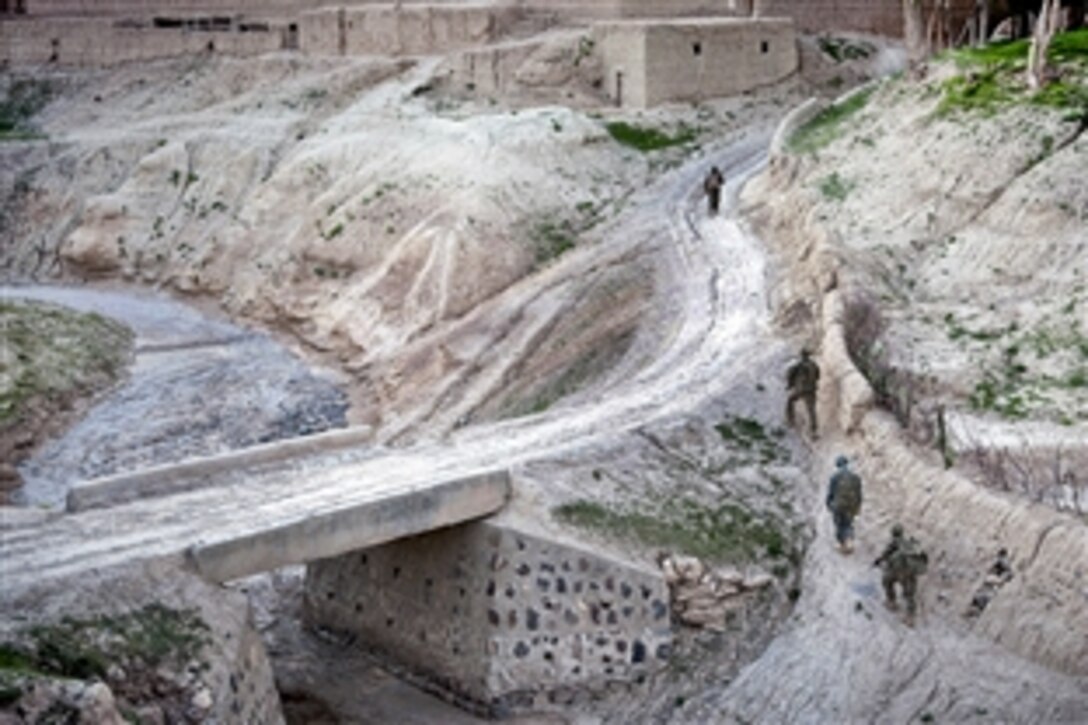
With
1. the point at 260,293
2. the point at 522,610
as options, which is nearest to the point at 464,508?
the point at 522,610

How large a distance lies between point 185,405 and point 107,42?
2842cm

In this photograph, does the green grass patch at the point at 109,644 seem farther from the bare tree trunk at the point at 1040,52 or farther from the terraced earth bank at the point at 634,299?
the bare tree trunk at the point at 1040,52

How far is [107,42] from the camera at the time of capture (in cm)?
6269

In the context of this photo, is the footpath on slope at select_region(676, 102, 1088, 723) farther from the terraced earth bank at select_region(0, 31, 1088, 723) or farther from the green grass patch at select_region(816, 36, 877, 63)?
the green grass patch at select_region(816, 36, 877, 63)

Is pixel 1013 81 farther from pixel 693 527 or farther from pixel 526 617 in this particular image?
pixel 526 617

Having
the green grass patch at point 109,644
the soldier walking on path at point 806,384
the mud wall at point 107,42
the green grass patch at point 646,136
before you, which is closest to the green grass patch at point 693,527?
the soldier walking on path at point 806,384

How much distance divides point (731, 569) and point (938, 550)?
9.26ft

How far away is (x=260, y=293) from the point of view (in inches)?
1812

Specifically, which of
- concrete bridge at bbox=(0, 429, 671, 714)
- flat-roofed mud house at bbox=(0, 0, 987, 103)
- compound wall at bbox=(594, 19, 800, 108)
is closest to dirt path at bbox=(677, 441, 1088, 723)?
concrete bridge at bbox=(0, 429, 671, 714)

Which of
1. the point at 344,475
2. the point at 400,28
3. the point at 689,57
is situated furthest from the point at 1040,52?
the point at 400,28

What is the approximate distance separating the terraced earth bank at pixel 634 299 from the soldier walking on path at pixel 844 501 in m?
0.32

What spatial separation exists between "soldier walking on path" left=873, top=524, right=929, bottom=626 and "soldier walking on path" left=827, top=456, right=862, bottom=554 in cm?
116

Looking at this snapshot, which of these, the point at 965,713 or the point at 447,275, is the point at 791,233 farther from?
the point at 965,713

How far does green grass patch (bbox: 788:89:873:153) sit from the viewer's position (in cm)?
4022
